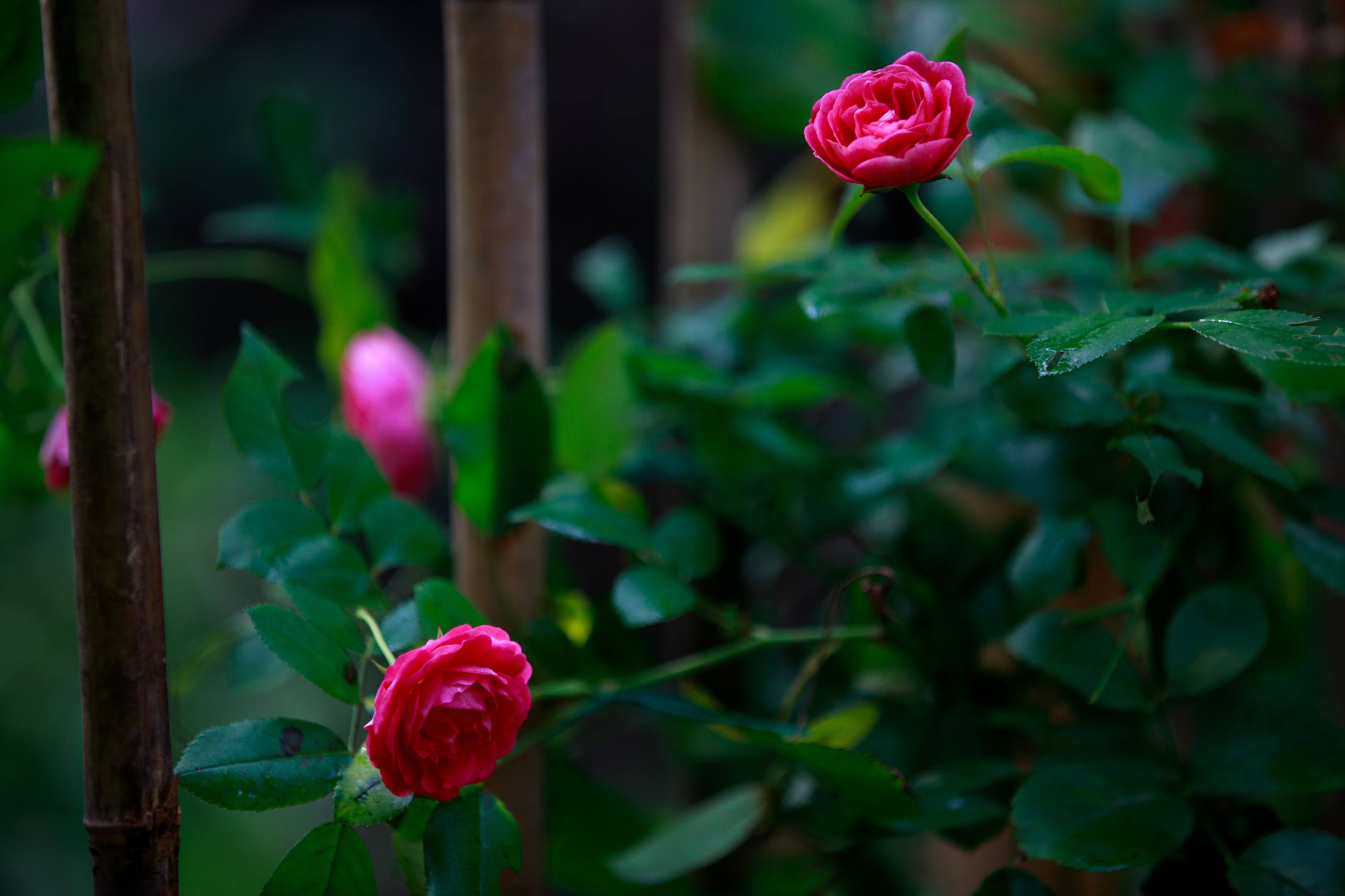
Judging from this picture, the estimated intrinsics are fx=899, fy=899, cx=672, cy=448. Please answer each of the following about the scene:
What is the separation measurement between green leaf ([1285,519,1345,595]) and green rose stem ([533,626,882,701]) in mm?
156

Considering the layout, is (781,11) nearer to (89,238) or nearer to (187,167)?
(89,238)

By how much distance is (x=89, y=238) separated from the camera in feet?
0.83

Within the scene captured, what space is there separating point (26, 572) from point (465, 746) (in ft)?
2.79

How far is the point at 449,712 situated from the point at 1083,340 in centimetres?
21

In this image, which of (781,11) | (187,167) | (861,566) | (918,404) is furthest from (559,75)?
(861,566)

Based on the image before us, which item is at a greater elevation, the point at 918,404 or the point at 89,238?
the point at 89,238

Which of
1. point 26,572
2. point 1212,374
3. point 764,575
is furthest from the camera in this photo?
point 26,572

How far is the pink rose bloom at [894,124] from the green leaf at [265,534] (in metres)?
0.22

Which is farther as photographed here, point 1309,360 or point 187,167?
point 187,167

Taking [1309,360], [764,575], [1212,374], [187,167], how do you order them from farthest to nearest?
[187,167] < [764,575] < [1212,374] < [1309,360]

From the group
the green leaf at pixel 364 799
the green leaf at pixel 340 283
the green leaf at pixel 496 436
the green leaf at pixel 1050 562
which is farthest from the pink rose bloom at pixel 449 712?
the green leaf at pixel 340 283

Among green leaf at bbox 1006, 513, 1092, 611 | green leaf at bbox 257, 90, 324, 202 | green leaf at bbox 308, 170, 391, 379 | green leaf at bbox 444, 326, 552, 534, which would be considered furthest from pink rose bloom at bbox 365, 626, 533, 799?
green leaf at bbox 257, 90, 324, 202

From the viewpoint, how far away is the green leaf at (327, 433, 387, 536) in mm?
340

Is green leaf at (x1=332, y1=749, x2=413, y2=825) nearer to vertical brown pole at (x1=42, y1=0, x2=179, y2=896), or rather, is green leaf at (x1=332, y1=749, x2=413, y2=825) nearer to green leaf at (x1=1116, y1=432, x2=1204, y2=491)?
vertical brown pole at (x1=42, y1=0, x2=179, y2=896)
